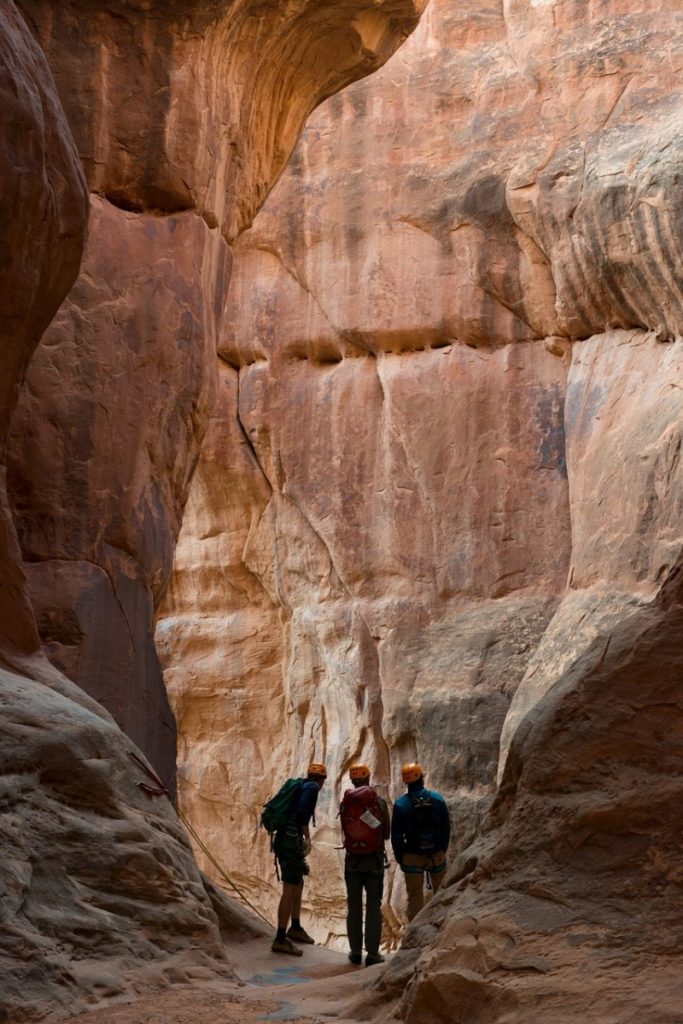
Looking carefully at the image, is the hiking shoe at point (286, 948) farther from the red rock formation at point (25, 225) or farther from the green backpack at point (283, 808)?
the red rock formation at point (25, 225)

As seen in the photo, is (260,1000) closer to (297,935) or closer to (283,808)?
(283,808)

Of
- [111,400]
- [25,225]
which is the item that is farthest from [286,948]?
[25,225]

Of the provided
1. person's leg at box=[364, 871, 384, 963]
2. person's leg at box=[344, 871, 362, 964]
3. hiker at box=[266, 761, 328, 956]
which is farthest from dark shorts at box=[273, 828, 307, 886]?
person's leg at box=[364, 871, 384, 963]

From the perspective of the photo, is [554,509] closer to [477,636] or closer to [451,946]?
[477,636]

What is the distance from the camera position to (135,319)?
429 inches

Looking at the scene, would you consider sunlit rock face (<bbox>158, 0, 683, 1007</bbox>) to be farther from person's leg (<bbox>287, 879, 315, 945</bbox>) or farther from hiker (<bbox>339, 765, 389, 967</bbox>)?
hiker (<bbox>339, 765, 389, 967</bbox>)

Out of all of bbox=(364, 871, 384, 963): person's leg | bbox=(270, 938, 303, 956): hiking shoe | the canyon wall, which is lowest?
bbox=(270, 938, 303, 956): hiking shoe

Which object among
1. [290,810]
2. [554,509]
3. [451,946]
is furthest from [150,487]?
[554,509]

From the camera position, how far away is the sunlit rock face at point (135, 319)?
1011cm

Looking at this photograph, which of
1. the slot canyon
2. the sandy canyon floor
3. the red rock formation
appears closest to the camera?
the slot canyon

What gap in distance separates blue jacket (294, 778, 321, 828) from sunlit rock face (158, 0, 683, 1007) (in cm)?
693

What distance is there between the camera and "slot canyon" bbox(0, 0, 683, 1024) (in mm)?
5160

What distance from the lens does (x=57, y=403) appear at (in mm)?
10297

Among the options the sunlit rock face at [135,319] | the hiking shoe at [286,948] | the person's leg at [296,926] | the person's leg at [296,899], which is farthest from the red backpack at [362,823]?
the sunlit rock face at [135,319]
